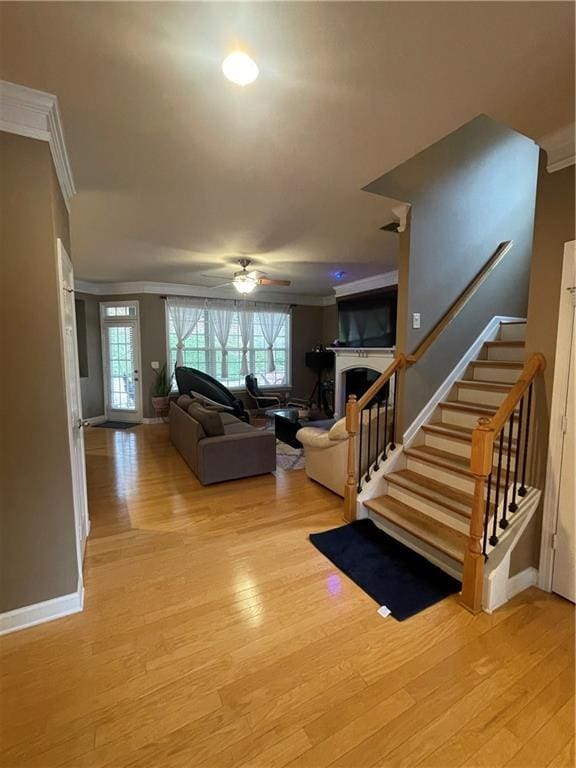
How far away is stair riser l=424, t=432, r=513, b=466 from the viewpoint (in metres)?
2.89

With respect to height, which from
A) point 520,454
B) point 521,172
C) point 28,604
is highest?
point 521,172

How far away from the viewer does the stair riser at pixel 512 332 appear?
348cm

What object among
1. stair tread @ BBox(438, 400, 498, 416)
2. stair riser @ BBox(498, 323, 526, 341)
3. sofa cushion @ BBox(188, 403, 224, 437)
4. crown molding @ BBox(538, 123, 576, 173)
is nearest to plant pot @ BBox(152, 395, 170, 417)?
sofa cushion @ BBox(188, 403, 224, 437)

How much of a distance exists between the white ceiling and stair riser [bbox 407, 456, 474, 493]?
2.26 metres

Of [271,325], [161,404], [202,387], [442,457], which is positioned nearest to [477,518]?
[442,457]

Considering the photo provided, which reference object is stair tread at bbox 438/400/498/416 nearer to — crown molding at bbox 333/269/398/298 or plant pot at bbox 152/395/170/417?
crown molding at bbox 333/269/398/298

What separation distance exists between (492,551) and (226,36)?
2.82m

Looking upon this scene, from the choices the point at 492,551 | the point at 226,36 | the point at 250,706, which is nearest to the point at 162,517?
the point at 250,706

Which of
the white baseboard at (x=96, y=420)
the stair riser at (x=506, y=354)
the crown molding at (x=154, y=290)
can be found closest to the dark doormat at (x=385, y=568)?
the stair riser at (x=506, y=354)

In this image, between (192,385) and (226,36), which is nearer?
(226,36)

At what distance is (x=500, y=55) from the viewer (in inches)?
55.0

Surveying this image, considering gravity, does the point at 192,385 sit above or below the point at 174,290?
below

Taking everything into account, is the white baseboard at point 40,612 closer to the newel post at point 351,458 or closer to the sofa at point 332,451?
the newel post at point 351,458

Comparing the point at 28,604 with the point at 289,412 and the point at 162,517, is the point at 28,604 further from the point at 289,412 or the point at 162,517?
the point at 289,412
